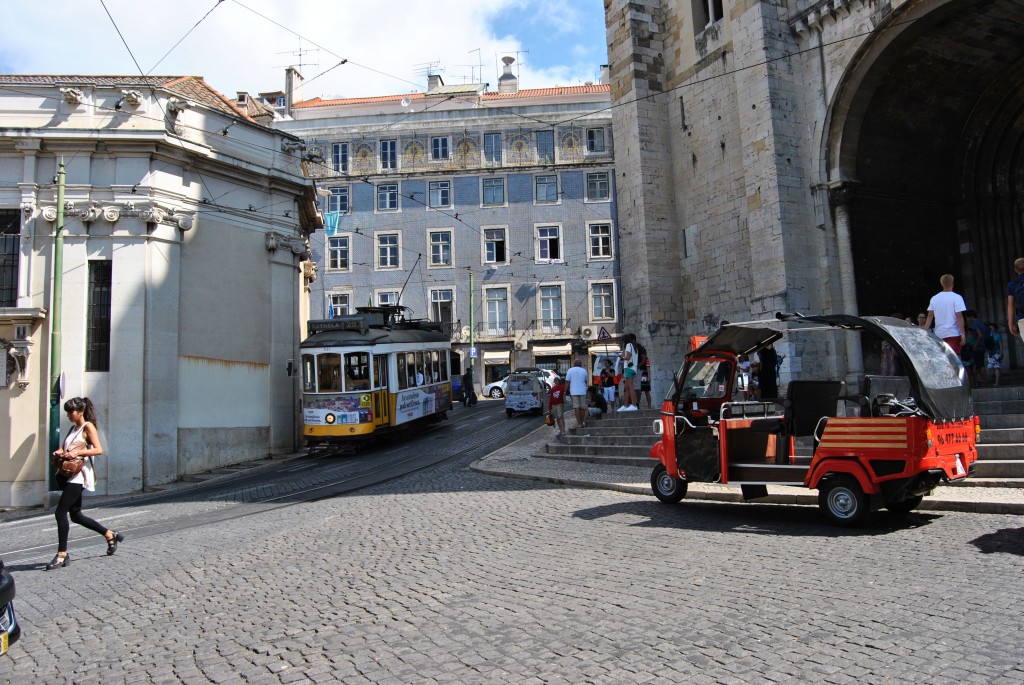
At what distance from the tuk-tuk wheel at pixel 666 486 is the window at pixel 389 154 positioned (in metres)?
35.9

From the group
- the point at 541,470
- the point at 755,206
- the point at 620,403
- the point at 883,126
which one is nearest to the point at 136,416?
the point at 541,470

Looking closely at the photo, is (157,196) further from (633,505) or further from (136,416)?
(633,505)

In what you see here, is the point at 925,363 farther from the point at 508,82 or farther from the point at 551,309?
the point at 508,82

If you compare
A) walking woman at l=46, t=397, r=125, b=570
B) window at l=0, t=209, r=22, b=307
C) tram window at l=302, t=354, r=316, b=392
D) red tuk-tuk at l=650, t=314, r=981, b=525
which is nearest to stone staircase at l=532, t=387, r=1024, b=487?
red tuk-tuk at l=650, t=314, r=981, b=525

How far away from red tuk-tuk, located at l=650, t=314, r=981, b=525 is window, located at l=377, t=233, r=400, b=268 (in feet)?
115

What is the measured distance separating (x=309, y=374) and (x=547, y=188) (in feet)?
84.8

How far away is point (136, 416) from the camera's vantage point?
16.6 meters

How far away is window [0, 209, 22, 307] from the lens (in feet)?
54.5

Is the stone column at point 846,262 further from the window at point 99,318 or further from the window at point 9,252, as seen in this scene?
the window at point 9,252

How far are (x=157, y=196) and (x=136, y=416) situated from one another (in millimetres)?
4955

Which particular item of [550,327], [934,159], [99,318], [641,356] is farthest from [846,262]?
[550,327]

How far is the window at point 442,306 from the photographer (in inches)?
1677

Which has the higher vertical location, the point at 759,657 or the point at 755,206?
the point at 755,206

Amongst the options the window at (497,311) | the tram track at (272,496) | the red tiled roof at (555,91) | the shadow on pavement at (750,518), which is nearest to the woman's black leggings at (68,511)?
the tram track at (272,496)
